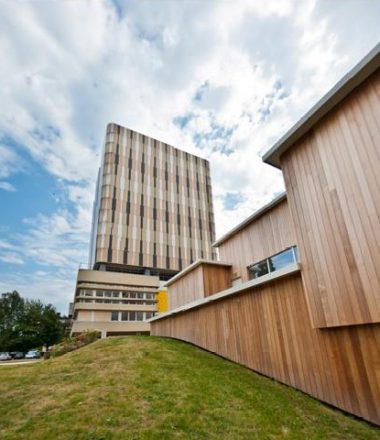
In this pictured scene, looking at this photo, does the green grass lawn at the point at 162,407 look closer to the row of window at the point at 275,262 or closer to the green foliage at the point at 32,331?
the row of window at the point at 275,262

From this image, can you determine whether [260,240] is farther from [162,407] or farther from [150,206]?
[150,206]

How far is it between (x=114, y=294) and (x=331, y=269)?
39.9 m

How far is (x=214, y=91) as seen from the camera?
14.5m

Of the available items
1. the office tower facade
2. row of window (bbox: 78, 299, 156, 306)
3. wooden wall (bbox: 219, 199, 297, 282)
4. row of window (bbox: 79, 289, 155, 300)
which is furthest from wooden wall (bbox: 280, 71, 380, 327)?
row of window (bbox: 79, 289, 155, 300)

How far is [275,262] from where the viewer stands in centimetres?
1009

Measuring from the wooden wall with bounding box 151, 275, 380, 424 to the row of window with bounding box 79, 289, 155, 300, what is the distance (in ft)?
110

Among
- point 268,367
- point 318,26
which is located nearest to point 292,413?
point 268,367

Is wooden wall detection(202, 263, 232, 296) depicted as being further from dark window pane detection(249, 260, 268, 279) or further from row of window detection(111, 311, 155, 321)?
row of window detection(111, 311, 155, 321)

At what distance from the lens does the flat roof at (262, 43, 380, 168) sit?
187 inches

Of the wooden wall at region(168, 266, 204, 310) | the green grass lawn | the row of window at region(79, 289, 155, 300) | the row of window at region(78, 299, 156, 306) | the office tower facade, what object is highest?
the office tower facade

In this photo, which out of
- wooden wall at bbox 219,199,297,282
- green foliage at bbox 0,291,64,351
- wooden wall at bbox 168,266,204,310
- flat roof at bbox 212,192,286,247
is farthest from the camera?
green foliage at bbox 0,291,64,351

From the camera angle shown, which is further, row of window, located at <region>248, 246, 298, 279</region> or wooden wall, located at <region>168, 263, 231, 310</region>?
wooden wall, located at <region>168, 263, 231, 310</region>

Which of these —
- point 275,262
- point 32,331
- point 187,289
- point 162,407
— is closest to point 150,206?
point 32,331

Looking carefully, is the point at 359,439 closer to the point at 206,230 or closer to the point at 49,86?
the point at 49,86
